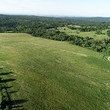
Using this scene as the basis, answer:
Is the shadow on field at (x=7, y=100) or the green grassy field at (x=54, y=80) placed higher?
the shadow on field at (x=7, y=100)

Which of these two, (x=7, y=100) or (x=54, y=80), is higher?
(x=7, y=100)

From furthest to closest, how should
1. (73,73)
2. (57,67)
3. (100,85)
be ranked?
(57,67) → (73,73) → (100,85)

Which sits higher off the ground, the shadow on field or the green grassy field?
the shadow on field

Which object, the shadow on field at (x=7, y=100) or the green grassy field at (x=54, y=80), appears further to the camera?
the green grassy field at (x=54, y=80)

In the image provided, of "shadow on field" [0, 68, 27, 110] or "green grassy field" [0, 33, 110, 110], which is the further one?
"green grassy field" [0, 33, 110, 110]

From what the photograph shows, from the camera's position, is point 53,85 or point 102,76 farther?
point 102,76

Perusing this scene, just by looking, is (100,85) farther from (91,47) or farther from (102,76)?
(91,47)

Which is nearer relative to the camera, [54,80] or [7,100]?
[7,100]

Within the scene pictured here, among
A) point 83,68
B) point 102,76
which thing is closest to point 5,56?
point 83,68
